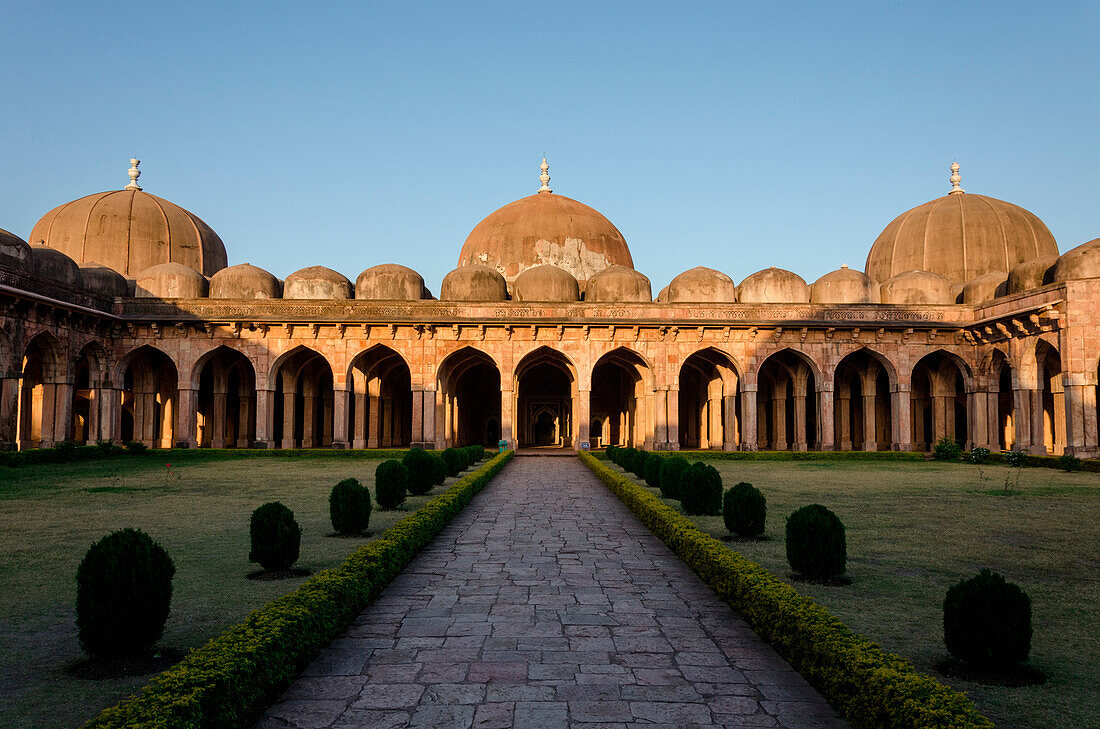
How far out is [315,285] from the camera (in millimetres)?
27875

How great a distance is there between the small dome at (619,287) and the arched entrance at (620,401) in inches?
82.6

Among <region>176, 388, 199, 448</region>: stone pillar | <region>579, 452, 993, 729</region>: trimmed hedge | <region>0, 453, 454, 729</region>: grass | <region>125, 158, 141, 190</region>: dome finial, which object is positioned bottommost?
<region>0, 453, 454, 729</region>: grass

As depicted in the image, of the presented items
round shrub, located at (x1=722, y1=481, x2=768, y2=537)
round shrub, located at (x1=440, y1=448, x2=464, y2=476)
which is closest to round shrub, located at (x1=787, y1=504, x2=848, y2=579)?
round shrub, located at (x1=722, y1=481, x2=768, y2=537)

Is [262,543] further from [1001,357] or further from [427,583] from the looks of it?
[1001,357]

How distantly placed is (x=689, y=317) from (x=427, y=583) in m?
20.9

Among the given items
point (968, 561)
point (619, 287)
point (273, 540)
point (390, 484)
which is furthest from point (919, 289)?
point (273, 540)

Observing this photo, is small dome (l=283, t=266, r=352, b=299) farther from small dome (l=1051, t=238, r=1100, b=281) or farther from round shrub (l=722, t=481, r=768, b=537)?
small dome (l=1051, t=238, r=1100, b=281)

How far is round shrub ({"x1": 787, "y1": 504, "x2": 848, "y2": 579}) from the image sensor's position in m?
6.42

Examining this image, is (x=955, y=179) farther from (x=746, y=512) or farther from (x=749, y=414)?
(x=746, y=512)

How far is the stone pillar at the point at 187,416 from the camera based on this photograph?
2594 cm

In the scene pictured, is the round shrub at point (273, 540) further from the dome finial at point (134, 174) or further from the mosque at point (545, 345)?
the dome finial at point (134, 174)

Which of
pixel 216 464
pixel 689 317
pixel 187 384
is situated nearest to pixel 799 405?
pixel 689 317

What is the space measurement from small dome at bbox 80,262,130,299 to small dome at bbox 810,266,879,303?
998 inches

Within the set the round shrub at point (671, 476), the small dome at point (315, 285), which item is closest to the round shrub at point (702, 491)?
the round shrub at point (671, 476)
